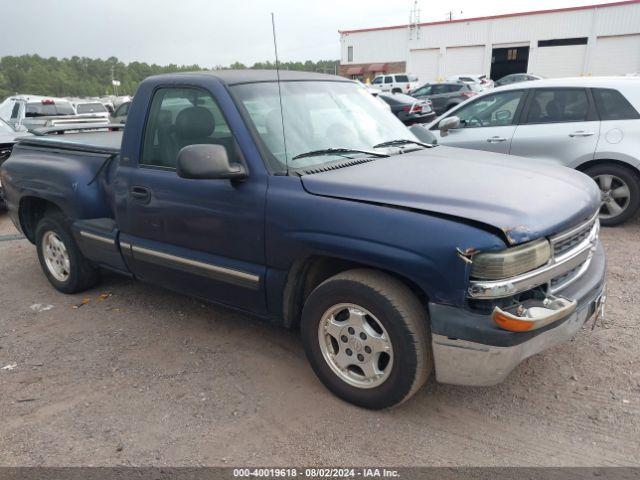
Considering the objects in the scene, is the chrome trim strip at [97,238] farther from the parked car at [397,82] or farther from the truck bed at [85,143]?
the parked car at [397,82]

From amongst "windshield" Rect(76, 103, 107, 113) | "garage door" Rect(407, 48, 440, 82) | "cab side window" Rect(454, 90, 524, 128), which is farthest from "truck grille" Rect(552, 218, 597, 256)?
"garage door" Rect(407, 48, 440, 82)

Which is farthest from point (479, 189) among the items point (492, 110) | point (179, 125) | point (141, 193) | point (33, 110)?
point (33, 110)

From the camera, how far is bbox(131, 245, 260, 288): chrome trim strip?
10.5ft

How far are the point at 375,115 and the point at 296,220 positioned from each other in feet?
4.72

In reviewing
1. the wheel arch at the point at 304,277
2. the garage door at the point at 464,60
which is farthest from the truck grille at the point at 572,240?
the garage door at the point at 464,60

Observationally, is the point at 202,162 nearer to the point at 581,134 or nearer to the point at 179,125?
the point at 179,125

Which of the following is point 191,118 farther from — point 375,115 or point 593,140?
point 593,140

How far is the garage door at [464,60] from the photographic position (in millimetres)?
45938

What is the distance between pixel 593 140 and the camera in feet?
19.9

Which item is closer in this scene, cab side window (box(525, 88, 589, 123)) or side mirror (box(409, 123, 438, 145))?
side mirror (box(409, 123, 438, 145))

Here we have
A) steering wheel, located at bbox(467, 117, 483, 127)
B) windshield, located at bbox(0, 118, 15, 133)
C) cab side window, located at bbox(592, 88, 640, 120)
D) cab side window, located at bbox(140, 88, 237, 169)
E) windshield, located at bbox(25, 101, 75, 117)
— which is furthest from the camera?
windshield, located at bbox(25, 101, 75, 117)

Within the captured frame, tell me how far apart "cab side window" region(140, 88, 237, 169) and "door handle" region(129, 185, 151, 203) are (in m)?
0.19

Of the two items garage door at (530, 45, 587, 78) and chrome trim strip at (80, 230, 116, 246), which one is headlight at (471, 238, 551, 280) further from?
garage door at (530, 45, 587, 78)

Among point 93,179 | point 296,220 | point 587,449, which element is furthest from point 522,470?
point 93,179
